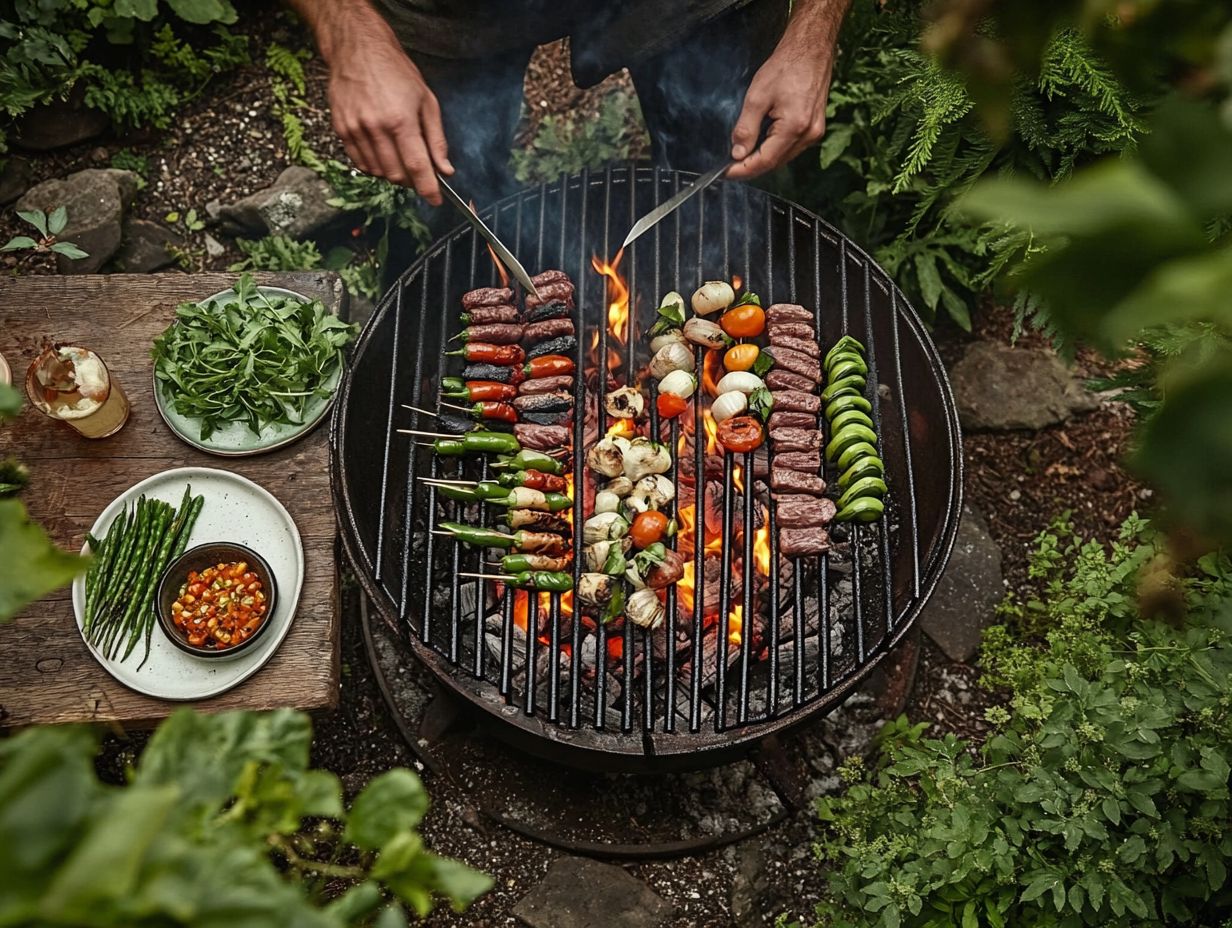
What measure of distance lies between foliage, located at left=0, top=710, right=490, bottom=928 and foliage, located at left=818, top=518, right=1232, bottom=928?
2.82 m

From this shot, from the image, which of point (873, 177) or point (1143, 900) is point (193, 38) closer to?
point (873, 177)

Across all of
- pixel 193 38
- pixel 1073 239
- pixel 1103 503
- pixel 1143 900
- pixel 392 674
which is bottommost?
pixel 1143 900

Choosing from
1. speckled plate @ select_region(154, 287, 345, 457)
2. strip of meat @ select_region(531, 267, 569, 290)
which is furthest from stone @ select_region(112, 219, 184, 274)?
strip of meat @ select_region(531, 267, 569, 290)

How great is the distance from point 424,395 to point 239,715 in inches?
126

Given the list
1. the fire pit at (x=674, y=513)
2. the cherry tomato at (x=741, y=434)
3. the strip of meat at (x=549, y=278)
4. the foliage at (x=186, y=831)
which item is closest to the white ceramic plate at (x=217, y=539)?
the fire pit at (x=674, y=513)

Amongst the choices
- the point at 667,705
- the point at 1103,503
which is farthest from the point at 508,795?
the point at 1103,503

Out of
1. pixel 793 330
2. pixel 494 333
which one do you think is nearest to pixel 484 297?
pixel 494 333

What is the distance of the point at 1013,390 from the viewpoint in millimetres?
5586

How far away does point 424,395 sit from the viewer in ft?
14.3

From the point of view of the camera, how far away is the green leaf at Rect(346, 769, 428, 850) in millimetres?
1272

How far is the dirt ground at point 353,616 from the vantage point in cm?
448

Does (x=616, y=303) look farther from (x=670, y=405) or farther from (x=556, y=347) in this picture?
(x=670, y=405)

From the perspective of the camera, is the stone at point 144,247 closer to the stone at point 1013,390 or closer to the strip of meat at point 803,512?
the strip of meat at point 803,512

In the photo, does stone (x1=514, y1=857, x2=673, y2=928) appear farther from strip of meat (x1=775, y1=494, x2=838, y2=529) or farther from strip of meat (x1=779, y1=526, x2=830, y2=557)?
strip of meat (x1=775, y1=494, x2=838, y2=529)
